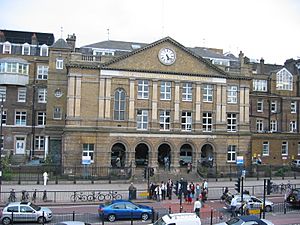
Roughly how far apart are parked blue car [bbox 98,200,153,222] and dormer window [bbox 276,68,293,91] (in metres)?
43.4

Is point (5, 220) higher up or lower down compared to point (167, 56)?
lower down

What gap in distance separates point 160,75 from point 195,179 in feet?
42.3

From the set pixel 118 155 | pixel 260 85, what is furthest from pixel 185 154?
pixel 260 85

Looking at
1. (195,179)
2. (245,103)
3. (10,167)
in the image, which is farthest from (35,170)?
(245,103)

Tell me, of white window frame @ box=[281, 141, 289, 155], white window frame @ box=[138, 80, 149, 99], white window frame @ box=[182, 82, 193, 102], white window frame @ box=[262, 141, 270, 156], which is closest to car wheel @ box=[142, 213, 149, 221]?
white window frame @ box=[138, 80, 149, 99]

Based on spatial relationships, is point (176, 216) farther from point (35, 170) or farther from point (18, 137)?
point (18, 137)

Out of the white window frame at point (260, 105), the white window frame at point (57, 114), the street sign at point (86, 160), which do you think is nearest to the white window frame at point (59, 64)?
the white window frame at point (57, 114)

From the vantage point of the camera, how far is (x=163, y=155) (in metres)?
51.8

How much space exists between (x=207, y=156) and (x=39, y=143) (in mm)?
24926

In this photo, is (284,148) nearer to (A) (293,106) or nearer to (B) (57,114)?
(A) (293,106)

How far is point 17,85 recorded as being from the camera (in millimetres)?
59031

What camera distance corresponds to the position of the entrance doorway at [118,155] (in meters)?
48.7

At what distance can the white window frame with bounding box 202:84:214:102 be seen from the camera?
169 feet

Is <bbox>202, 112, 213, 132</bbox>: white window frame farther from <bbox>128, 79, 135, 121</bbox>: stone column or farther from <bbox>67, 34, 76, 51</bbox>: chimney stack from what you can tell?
<bbox>67, 34, 76, 51</bbox>: chimney stack
